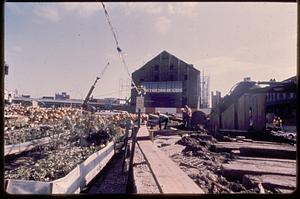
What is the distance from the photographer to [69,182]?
3.65 meters

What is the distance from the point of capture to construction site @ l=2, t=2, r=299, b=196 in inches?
138

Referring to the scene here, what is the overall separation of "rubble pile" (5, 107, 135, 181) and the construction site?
2cm

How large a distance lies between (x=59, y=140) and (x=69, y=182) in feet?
11.2

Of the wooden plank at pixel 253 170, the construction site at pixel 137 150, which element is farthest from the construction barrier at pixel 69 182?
the wooden plank at pixel 253 170

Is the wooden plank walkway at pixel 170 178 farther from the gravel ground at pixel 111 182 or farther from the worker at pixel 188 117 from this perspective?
the worker at pixel 188 117

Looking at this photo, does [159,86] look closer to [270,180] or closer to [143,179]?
[270,180]

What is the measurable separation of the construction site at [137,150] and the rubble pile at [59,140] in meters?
0.02

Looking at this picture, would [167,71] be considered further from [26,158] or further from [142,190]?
[142,190]

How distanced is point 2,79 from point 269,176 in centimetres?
404

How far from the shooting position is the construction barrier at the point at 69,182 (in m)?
2.80

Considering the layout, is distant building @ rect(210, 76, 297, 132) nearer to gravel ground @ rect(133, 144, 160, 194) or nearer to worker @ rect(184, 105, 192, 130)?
worker @ rect(184, 105, 192, 130)

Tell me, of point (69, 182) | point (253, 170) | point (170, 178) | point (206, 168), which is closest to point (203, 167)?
point (206, 168)

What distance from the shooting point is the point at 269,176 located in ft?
15.9

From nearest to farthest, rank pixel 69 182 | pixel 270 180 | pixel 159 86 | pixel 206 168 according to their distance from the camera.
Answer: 1. pixel 69 182
2. pixel 270 180
3. pixel 206 168
4. pixel 159 86
